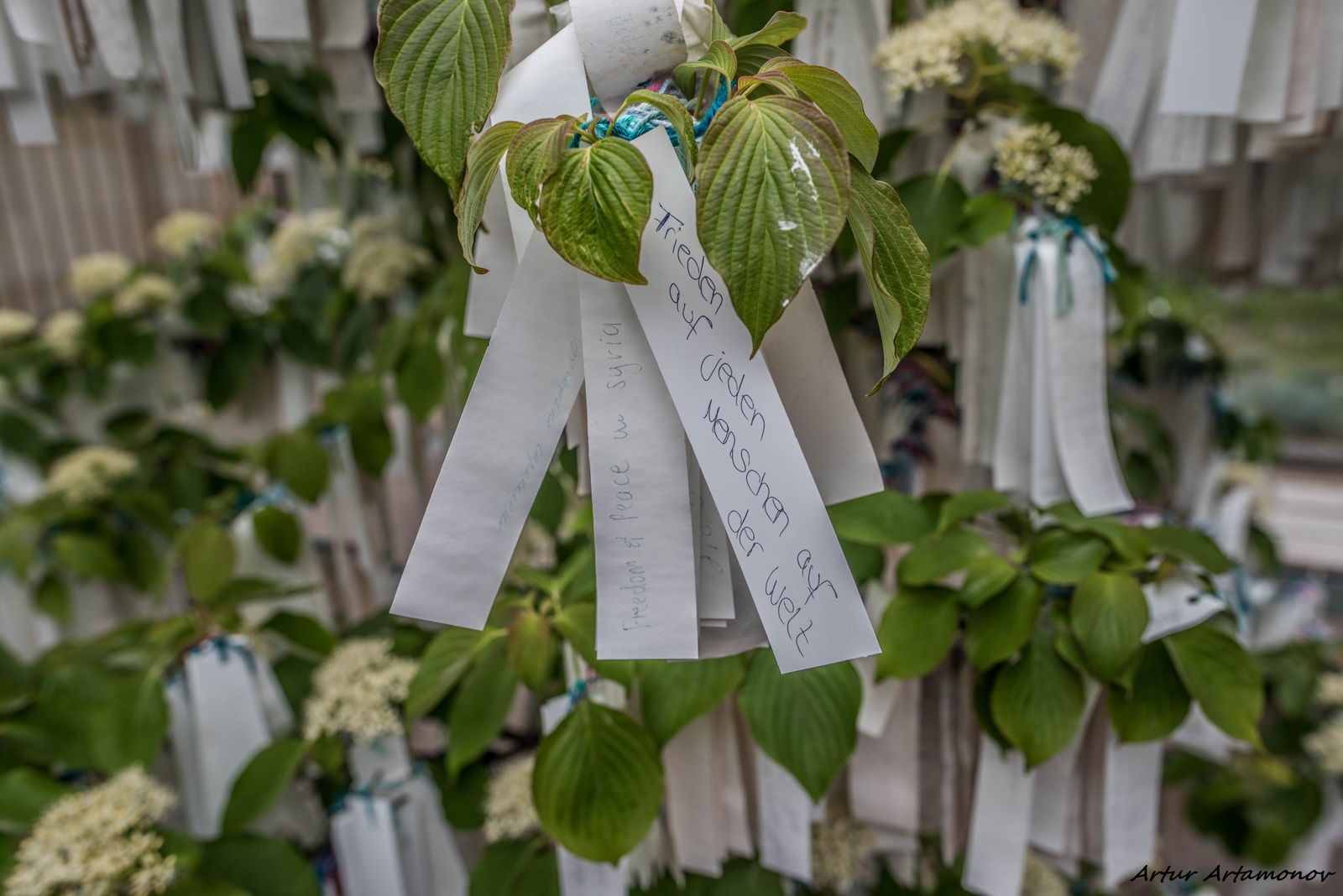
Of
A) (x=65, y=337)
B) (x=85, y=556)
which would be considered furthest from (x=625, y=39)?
(x=65, y=337)

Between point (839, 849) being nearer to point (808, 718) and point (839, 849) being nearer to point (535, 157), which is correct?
point (808, 718)

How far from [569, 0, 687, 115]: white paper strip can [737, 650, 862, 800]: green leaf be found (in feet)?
1.22

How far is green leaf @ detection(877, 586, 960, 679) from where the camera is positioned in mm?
541

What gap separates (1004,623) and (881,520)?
111mm

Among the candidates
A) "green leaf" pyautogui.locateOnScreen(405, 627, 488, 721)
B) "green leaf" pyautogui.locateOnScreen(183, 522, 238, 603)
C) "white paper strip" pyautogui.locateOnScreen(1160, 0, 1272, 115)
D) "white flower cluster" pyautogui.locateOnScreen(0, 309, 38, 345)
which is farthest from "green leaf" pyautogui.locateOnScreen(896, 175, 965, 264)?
"white flower cluster" pyautogui.locateOnScreen(0, 309, 38, 345)

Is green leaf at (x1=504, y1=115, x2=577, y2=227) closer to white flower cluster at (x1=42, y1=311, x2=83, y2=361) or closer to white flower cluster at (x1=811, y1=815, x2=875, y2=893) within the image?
white flower cluster at (x1=811, y1=815, x2=875, y2=893)

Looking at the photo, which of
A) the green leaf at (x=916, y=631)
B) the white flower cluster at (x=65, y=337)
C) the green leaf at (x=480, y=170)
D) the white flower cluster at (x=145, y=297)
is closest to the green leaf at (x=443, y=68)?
the green leaf at (x=480, y=170)

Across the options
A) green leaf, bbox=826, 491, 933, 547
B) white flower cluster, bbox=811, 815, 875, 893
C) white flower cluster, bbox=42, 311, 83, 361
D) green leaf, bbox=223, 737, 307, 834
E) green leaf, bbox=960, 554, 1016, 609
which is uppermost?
white flower cluster, bbox=42, 311, 83, 361

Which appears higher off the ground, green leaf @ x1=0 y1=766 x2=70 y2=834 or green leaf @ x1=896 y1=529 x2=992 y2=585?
green leaf @ x1=896 y1=529 x2=992 y2=585

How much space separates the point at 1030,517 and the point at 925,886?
0.52 meters

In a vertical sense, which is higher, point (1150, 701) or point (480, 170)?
point (480, 170)

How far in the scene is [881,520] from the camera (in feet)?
1.87

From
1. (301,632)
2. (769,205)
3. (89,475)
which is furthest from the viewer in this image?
(89,475)

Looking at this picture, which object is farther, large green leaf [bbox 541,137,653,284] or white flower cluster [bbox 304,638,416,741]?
Result: white flower cluster [bbox 304,638,416,741]
